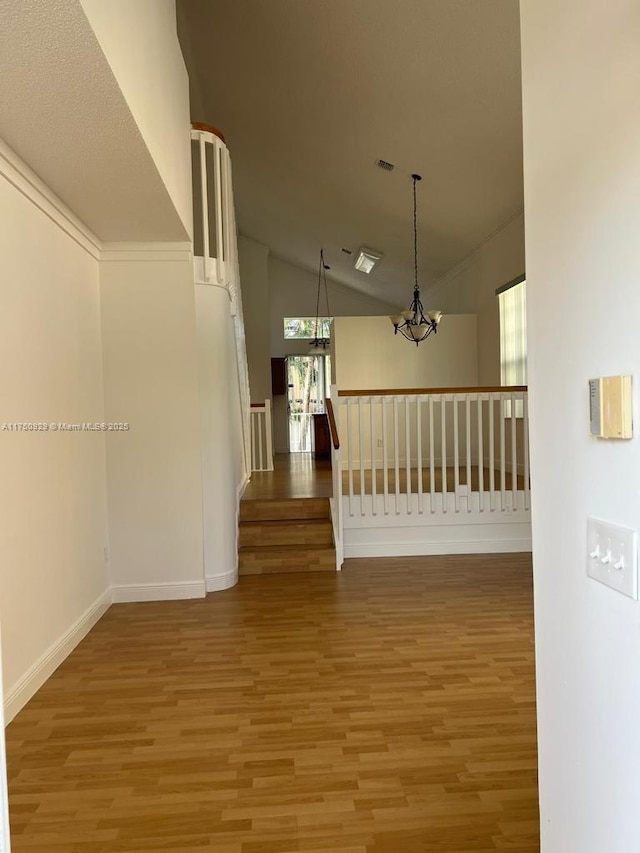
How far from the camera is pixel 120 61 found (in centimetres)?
260

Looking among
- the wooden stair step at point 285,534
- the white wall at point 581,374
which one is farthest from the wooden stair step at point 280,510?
the white wall at point 581,374

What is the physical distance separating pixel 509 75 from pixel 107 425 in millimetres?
4331

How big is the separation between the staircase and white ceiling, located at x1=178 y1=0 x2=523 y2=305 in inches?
154

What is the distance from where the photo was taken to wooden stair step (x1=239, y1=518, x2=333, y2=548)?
5.71 m

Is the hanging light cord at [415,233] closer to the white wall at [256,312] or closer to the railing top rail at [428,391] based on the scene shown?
the railing top rail at [428,391]

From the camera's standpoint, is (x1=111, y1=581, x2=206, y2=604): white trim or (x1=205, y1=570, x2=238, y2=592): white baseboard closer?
(x1=111, y1=581, x2=206, y2=604): white trim

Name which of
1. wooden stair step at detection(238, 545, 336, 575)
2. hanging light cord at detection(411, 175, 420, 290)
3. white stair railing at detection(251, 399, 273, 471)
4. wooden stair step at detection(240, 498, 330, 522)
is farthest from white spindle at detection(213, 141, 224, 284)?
white stair railing at detection(251, 399, 273, 471)

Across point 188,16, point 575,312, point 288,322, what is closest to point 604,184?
point 575,312

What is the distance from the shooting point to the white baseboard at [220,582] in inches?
198

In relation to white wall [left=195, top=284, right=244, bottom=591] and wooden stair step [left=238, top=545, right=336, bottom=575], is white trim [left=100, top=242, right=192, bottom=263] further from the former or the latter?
wooden stair step [left=238, top=545, right=336, bottom=575]

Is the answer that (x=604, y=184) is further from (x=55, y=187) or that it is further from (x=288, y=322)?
(x=288, y=322)

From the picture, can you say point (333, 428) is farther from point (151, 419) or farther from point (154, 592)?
point (154, 592)

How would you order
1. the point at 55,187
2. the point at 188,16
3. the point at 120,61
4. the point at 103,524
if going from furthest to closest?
the point at 188,16, the point at 103,524, the point at 55,187, the point at 120,61

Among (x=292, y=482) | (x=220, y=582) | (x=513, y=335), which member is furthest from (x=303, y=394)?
(x=220, y=582)
